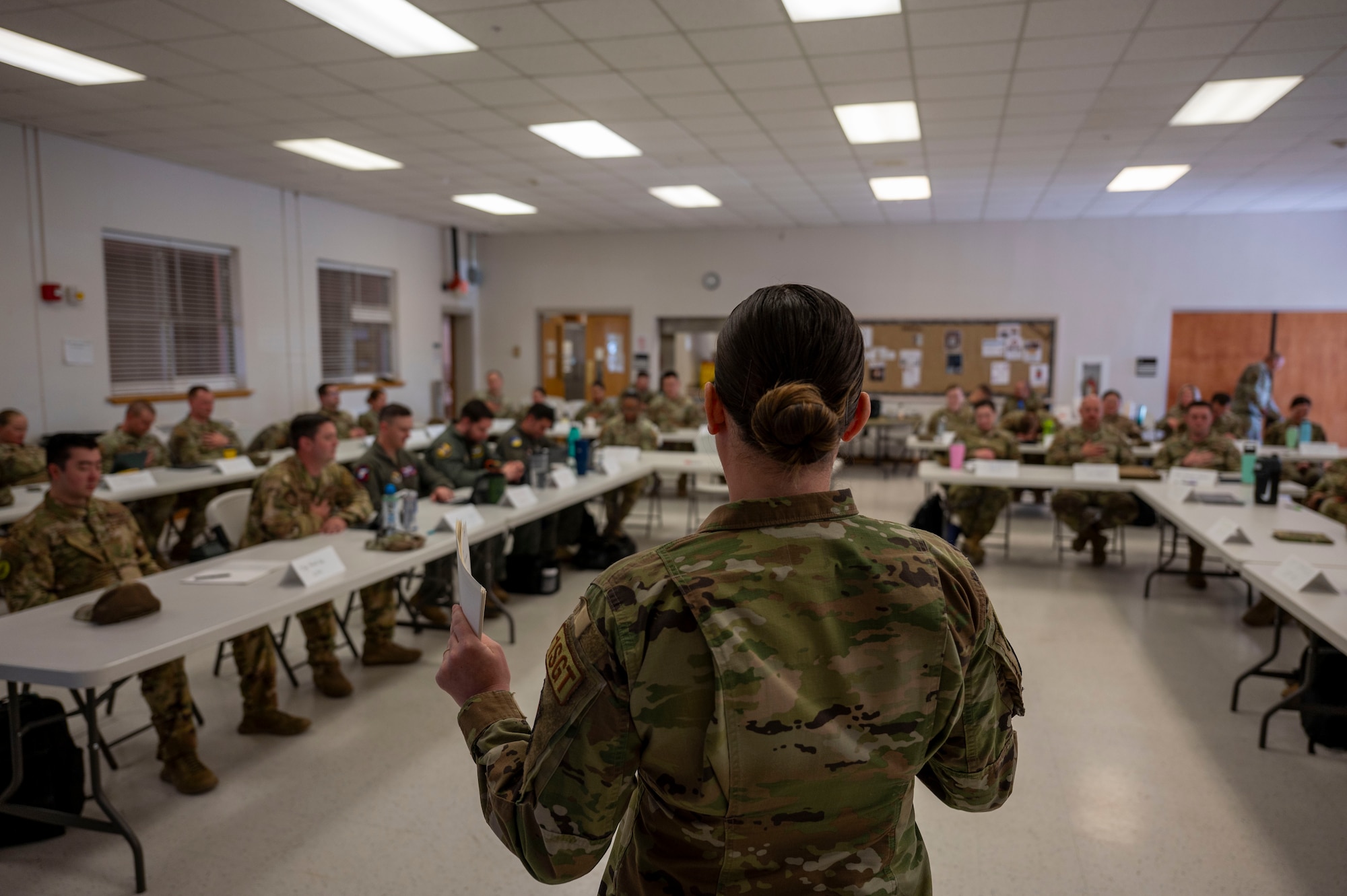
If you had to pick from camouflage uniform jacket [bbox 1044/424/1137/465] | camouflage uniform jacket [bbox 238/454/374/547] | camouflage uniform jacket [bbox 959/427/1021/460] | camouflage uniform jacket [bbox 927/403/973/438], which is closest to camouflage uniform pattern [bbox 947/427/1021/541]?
camouflage uniform jacket [bbox 959/427/1021/460]

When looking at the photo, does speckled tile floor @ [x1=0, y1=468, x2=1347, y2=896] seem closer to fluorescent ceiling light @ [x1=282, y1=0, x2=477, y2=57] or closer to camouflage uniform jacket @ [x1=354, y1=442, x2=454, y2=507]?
camouflage uniform jacket @ [x1=354, y1=442, x2=454, y2=507]

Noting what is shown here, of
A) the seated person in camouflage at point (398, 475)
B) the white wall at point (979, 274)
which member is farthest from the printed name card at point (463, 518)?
the white wall at point (979, 274)

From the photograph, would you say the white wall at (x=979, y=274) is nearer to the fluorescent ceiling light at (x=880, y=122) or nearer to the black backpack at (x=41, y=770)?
the fluorescent ceiling light at (x=880, y=122)

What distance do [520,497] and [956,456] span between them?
3.21 metres

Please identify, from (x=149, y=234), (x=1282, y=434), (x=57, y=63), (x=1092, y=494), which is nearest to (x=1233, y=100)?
(x=1092, y=494)

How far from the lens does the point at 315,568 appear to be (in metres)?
3.11

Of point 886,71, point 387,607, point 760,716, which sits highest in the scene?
point 886,71

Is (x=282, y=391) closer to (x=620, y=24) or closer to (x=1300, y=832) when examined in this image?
(x=620, y=24)

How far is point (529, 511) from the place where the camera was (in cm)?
467

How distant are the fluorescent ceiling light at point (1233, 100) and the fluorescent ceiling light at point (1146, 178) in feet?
5.18

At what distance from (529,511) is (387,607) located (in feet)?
2.89

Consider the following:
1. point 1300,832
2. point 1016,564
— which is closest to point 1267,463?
point 1016,564

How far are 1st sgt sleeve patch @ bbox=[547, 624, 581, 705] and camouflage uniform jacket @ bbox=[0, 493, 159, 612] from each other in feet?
9.35

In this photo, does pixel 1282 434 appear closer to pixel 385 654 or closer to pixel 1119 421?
pixel 1119 421
